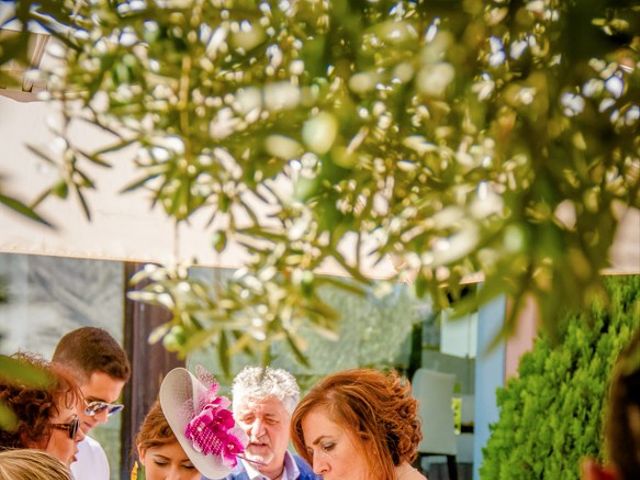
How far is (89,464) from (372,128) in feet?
11.7

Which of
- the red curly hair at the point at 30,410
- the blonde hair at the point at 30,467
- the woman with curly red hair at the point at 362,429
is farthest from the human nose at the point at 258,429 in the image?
the blonde hair at the point at 30,467

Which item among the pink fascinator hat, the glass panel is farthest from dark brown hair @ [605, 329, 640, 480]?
the glass panel

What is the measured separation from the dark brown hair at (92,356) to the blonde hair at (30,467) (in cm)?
164

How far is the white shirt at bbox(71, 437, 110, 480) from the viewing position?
15.5 feet

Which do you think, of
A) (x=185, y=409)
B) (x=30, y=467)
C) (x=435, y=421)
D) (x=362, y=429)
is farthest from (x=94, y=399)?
(x=435, y=421)

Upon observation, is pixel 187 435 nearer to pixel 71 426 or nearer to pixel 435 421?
pixel 71 426

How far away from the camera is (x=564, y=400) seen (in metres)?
5.92

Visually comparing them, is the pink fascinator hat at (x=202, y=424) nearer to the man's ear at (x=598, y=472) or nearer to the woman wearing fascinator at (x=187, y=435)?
the woman wearing fascinator at (x=187, y=435)

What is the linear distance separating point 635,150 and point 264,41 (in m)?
0.50

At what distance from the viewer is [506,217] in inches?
52.2

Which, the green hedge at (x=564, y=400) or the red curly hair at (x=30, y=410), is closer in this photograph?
the red curly hair at (x=30, y=410)

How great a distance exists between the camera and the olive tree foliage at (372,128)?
4.28ft

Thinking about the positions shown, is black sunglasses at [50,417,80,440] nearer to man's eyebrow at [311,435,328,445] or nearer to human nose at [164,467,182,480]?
human nose at [164,467,182,480]

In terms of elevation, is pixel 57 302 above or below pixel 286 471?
above
